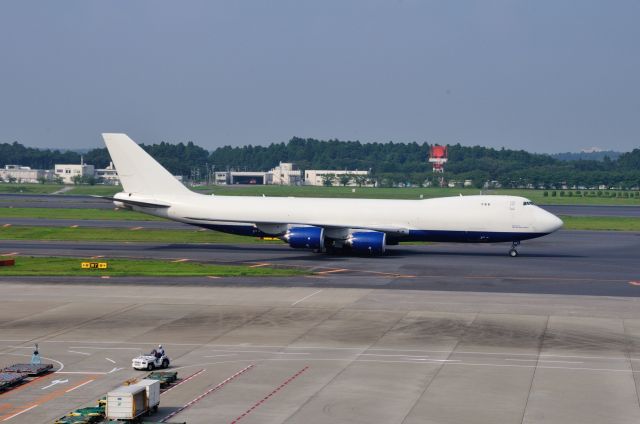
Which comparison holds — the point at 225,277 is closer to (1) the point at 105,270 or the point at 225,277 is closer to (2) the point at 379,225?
(1) the point at 105,270

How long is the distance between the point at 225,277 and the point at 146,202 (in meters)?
20.9

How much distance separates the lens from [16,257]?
7400 centimetres

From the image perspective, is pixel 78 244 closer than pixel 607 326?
No

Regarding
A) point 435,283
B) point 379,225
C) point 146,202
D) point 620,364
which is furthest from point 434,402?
point 146,202

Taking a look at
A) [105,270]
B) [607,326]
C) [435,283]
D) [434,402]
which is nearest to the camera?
[434,402]

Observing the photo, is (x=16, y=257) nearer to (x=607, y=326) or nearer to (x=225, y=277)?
(x=225, y=277)

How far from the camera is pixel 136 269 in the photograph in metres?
66.9

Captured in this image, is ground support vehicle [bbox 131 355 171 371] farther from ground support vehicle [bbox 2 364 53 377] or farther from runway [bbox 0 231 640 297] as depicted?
runway [bbox 0 231 640 297]

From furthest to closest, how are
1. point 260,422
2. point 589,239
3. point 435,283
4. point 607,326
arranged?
point 589,239 → point 435,283 → point 607,326 → point 260,422

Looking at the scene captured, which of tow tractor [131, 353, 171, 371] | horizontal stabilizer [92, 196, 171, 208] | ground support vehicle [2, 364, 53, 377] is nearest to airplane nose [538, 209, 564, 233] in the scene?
horizontal stabilizer [92, 196, 171, 208]

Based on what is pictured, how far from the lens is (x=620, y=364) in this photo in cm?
3778

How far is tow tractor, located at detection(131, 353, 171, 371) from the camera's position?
3566cm

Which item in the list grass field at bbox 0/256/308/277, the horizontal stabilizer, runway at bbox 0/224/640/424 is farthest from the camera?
the horizontal stabilizer

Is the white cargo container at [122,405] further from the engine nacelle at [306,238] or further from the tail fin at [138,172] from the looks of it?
the tail fin at [138,172]
